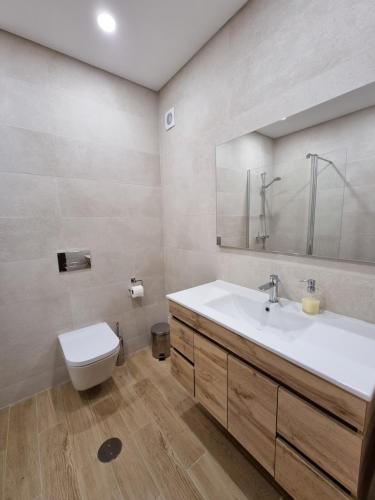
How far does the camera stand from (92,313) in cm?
197

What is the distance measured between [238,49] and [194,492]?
255 centimetres

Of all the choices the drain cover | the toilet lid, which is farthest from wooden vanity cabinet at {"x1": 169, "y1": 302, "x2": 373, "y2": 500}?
the toilet lid

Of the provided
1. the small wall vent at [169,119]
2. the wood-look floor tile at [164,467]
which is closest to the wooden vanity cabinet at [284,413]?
the wood-look floor tile at [164,467]

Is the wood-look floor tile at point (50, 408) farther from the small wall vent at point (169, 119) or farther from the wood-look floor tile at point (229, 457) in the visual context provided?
the small wall vent at point (169, 119)

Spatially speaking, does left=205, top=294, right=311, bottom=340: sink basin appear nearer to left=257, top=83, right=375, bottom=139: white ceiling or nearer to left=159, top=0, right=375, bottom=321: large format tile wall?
left=159, top=0, right=375, bottom=321: large format tile wall

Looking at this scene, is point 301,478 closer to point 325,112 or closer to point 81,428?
point 81,428

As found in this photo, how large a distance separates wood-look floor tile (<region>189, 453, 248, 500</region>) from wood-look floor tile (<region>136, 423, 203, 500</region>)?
4cm

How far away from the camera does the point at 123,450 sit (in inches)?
51.8

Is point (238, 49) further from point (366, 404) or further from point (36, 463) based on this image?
point (36, 463)

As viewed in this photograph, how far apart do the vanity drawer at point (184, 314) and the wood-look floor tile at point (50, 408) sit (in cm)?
113

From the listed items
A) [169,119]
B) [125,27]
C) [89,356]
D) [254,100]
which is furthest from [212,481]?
[125,27]

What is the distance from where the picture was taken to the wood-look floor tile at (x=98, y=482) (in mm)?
1106

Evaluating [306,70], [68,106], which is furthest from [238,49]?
[68,106]

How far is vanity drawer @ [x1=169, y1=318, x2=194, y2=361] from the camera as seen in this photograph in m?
1.32
